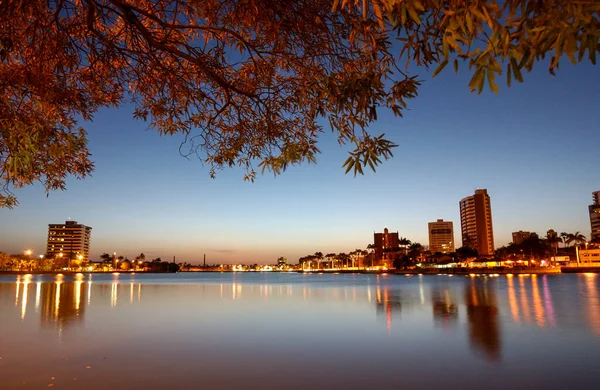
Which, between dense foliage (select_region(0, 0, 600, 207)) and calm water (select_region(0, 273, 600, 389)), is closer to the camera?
dense foliage (select_region(0, 0, 600, 207))

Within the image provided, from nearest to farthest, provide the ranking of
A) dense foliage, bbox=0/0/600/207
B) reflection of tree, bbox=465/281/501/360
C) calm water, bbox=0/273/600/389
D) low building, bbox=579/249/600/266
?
dense foliage, bbox=0/0/600/207
calm water, bbox=0/273/600/389
reflection of tree, bbox=465/281/501/360
low building, bbox=579/249/600/266

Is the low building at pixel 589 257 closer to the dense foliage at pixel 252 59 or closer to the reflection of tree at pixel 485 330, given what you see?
the reflection of tree at pixel 485 330

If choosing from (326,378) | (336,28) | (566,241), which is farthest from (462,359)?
(566,241)

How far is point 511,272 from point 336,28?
14985 cm

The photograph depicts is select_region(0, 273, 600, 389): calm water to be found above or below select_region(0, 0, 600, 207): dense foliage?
below

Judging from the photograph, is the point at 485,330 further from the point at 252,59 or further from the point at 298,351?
the point at 252,59

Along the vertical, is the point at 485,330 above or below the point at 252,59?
below

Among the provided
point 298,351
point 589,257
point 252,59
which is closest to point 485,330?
point 298,351

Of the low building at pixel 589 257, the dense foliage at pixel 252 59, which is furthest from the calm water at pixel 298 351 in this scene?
the low building at pixel 589 257

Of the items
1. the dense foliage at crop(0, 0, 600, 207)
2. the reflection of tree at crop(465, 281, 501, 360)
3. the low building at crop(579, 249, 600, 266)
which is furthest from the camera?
the low building at crop(579, 249, 600, 266)

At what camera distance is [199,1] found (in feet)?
21.1

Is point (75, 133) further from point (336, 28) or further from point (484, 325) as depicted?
point (484, 325)

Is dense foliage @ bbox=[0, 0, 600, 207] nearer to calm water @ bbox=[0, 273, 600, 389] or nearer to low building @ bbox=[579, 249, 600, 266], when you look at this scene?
calm water @ bbox=[0, 273, 600, 389]

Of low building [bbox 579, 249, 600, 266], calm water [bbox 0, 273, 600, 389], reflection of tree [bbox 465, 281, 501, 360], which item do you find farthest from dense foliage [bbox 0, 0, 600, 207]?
low building [bbox 579, 249, 600, 266]
